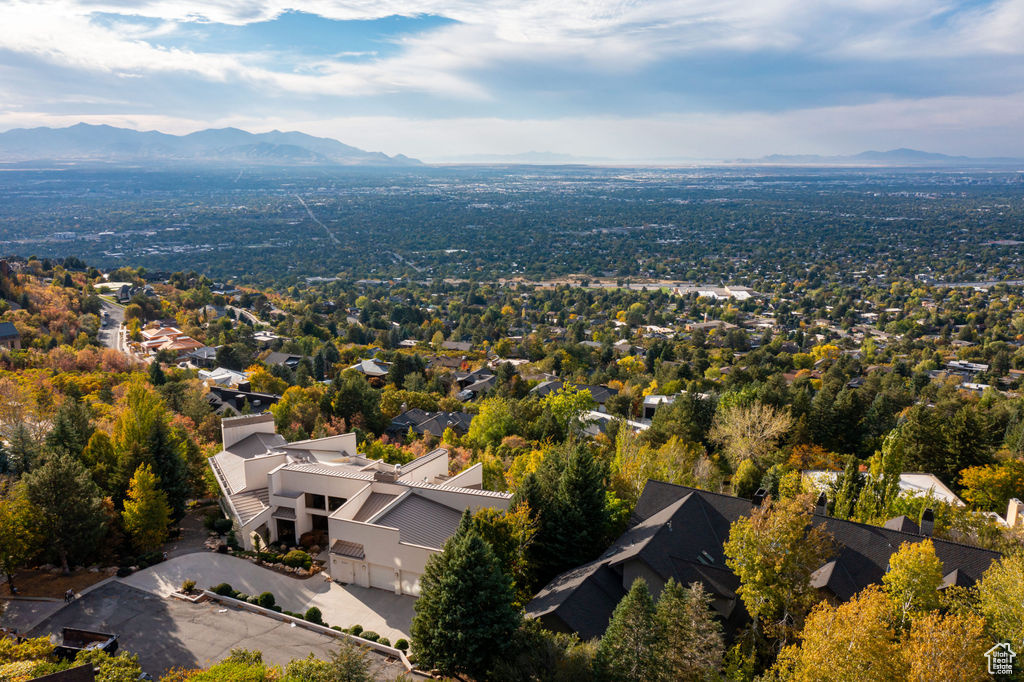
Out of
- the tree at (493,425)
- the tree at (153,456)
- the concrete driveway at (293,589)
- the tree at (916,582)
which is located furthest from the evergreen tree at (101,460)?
the tree at (916,582)

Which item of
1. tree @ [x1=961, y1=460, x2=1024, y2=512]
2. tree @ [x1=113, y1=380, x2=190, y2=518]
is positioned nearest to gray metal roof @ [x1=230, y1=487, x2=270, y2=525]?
tree @ [x1=113, y1=380, x2=190, y2=518]

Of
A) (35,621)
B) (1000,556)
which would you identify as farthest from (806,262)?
(35,621)

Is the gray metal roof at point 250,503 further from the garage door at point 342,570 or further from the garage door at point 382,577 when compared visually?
the garage door at point 382,577

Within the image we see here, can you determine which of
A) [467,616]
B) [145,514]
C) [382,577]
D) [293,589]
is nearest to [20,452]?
[145,514]

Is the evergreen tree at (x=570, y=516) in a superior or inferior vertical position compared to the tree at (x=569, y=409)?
superior

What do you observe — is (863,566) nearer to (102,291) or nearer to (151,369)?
(151,369)

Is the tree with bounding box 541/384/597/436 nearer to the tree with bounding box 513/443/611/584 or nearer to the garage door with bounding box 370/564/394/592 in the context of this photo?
the tree with bounding box 513/443/611/584
